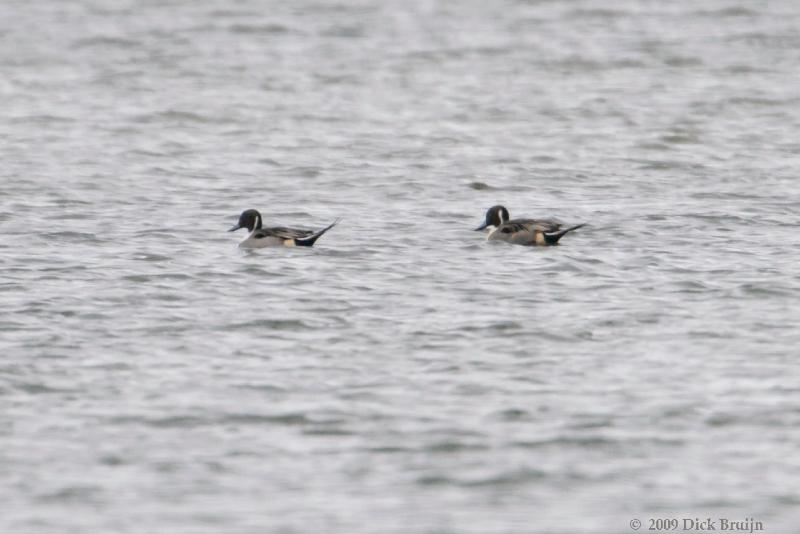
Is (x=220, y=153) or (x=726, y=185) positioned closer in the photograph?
(x=726, y=185)

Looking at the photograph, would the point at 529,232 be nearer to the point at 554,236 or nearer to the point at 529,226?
the point at 529,226

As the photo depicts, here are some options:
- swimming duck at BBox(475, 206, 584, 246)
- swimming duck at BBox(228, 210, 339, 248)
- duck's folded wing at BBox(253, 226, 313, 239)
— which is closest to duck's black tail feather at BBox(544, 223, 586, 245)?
swimming duck at BBox(475, 206, 584, 246)

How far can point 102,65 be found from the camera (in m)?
32.1

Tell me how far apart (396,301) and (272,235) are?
104 inches

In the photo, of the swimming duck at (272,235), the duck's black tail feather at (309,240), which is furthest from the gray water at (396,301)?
the duck's black tail feather at (309,240)

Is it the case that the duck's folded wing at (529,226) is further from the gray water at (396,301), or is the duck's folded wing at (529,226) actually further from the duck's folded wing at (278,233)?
the duck's folded wing at (278,233)

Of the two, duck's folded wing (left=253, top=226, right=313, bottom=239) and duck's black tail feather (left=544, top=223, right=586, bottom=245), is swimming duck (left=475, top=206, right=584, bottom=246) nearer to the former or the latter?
duck's black tail feather (left=544, top=223, right=586, bottom=245)

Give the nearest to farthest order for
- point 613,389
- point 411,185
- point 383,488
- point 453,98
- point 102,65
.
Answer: point 383,488 → point 613,389 → point 411,185 → point 453,98 → point 102,65

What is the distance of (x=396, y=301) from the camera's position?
48.9 feet

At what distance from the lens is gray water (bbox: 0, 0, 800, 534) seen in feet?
33.5

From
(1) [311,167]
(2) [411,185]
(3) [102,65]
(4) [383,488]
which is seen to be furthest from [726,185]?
(3) [102,65]

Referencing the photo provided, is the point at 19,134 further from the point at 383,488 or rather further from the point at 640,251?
the point at 383,488

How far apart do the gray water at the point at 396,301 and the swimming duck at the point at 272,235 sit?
14cm

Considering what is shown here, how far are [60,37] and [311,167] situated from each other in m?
14.2
